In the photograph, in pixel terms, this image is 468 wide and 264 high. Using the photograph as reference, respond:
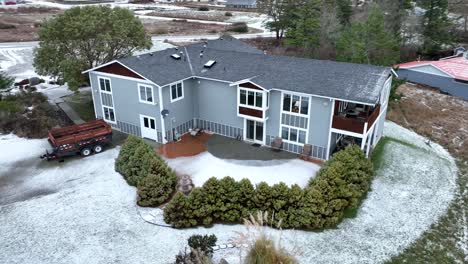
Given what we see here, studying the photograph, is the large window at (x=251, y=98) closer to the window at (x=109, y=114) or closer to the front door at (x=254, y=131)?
the front door at (x=254, y=131)

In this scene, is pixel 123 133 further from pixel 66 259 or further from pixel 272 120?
pixel 66 259

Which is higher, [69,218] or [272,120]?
[272,120]

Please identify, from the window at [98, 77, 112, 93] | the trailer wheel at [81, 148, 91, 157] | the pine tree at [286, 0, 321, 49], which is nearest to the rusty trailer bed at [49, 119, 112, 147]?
the trailer wheel at [81, 148, 91, 157]

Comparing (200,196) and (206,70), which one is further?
(206,70)

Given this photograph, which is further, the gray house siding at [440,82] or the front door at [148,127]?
the gray house siding at [440,82]

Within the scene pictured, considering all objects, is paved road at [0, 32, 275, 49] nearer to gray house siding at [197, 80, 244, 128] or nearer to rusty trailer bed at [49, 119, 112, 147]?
rusty trailer bed at [49, 119, 112, 147]

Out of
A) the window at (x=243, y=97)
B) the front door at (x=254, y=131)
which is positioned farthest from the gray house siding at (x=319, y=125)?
the window at (x=243, y=97)

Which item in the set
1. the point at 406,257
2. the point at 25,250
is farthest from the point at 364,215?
the point at 25,250
